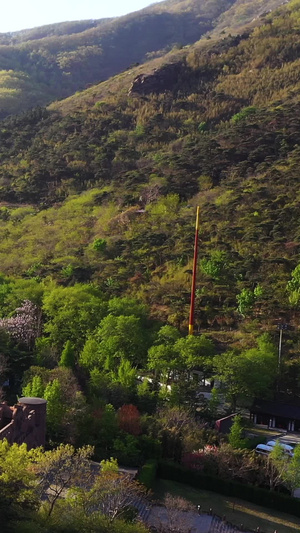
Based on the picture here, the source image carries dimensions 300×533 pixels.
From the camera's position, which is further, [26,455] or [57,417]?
[57,417]

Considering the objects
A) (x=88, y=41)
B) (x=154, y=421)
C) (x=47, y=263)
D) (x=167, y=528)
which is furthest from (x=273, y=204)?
(x=88, y=41)

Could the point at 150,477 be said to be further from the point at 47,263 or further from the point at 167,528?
the point at 47,263

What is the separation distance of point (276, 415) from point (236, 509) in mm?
8248

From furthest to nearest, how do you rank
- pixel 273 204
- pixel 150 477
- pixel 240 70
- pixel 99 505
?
pixel 240 70 < pixel 273 204 < pixel 150 477 < pixel 99 505

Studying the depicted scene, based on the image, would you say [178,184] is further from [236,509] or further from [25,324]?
[236,509]

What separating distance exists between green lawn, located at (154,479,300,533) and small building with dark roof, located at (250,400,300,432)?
7453 mm

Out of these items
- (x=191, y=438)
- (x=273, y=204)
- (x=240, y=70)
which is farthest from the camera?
(x=240, y=70)

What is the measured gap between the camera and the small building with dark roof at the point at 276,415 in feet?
109

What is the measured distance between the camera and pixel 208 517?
24.7m

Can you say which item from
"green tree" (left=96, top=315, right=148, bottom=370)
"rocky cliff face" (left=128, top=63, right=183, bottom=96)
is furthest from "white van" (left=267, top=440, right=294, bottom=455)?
"rocky cliff face" (left=128, top=63, right=183, bottom=96)

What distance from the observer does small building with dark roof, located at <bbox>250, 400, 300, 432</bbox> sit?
33156 mm

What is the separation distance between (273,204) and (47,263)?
19.3 metres

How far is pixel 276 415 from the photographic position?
33.2 m

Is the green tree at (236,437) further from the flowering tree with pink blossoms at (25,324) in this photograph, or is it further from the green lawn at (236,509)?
the flowering tree with pink blossoms at (25,324)
